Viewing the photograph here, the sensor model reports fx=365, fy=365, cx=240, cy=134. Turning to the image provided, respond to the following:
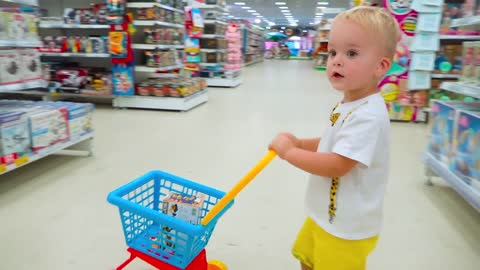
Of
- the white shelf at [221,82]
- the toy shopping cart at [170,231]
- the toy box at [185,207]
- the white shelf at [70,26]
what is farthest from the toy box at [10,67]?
the white shelf at [221,82]

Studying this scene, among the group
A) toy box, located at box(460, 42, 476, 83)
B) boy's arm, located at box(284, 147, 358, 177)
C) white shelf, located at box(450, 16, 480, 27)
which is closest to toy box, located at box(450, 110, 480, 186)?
toy box, located at box(460, 42, 476, 83)

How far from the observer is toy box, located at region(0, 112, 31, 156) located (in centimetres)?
224

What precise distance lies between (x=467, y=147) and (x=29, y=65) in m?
2.90

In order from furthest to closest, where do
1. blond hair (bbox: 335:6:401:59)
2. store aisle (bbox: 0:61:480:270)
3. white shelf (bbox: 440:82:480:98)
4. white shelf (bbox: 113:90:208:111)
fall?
white shelf (bbox: 113:90:208:111) → white shelf (bbox: 440:82:480:98) → store aisle (bbox: 0:61:480:270) → blond hair (bbox: 335:6:401:59)

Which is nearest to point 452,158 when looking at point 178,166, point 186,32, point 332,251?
point 332,251

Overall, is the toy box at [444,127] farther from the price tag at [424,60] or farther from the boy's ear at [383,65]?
the price tag at [424,60]

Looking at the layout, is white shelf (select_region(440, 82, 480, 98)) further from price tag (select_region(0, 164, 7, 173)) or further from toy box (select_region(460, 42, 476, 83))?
price tag (select_region(0, 164, 7, 173))

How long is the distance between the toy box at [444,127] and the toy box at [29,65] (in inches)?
112

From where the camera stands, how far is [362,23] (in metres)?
0.92

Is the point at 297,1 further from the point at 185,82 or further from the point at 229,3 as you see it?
the point at 185,82

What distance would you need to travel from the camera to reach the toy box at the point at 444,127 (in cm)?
226

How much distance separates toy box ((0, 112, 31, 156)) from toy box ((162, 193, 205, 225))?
1518mm

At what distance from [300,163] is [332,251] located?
285 millimetres

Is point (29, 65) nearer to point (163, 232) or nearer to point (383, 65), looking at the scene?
point (163, 232)
